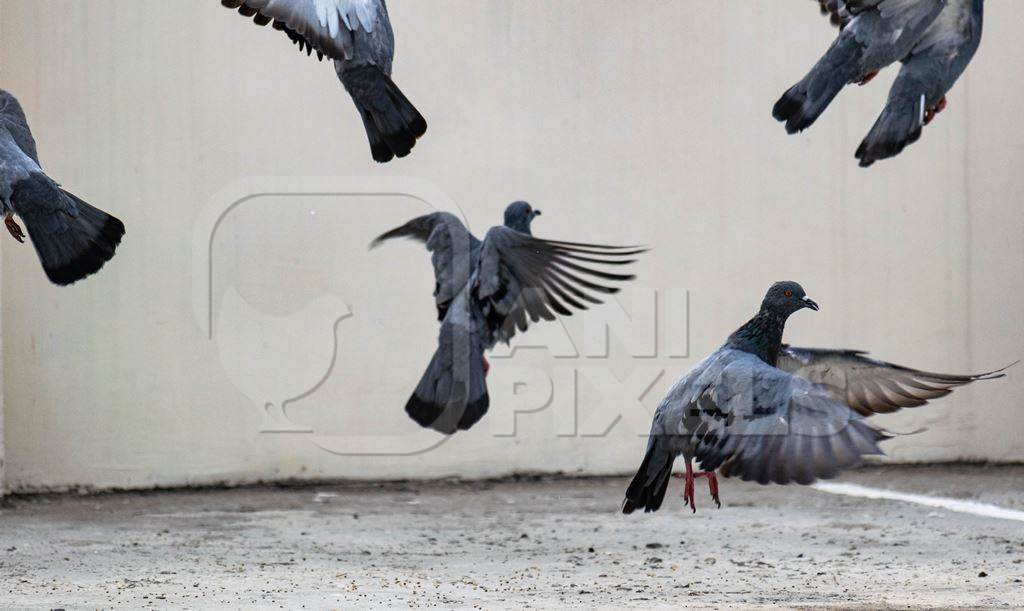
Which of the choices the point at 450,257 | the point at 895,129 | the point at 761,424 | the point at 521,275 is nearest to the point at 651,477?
the point at 761,424

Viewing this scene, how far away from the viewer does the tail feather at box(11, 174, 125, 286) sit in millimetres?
3859

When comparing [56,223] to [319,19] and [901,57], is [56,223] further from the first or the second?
[901,57]

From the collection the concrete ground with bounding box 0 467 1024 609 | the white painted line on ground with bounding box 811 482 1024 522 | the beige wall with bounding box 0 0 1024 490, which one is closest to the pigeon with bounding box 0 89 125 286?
the concrete ground with bounding box 0 467 1024 609

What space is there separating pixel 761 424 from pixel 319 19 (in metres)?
1.50

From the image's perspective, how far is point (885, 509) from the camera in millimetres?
8562

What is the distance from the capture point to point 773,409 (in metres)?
3.88

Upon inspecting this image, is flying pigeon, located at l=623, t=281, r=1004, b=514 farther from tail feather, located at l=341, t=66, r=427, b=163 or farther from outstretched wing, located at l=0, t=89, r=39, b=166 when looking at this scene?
outstretched wing, located at l=0, t=89, r=39, b=166

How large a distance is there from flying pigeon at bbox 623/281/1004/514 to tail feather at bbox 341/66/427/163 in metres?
1.08

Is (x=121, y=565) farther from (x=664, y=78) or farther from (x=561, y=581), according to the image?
(x=664, y=78)

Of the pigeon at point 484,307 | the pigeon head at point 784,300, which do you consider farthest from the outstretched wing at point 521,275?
the pigeon head at point 784,300

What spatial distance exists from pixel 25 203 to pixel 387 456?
18.7ft

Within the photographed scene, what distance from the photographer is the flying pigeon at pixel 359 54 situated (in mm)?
3688

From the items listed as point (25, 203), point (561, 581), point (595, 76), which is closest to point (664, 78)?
point (595, 76)

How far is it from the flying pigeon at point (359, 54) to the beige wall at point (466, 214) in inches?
213
